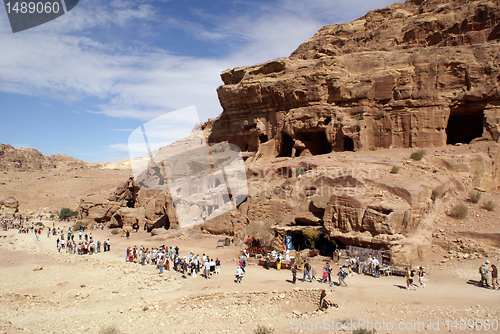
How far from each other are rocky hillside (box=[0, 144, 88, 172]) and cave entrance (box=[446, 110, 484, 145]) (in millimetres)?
77091

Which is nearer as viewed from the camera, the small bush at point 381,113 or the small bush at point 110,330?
the small bush at point 110,330

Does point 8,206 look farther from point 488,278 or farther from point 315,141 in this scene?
point 488,278

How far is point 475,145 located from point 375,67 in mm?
9328

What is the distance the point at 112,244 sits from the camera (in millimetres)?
22344

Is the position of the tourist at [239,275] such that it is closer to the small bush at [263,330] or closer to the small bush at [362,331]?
the small bush at [263,330]

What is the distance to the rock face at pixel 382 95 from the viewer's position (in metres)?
24.1

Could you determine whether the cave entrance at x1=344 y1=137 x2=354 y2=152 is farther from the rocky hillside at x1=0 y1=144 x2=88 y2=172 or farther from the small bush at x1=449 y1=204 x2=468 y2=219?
the rocky hillside at x1=0 y1=144 x2=88 y2=172

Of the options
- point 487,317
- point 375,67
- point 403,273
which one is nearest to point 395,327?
point 487,317

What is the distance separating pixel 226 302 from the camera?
1130cm

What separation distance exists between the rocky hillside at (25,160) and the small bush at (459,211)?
78.8 meters

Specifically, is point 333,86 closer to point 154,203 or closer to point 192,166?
point 192,166

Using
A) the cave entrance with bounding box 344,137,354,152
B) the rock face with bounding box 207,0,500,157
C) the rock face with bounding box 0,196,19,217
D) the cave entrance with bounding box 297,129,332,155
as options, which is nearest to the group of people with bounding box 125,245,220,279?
the rock face with bounding box 207,0,500,157

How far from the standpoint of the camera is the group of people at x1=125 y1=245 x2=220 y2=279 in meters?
14.2

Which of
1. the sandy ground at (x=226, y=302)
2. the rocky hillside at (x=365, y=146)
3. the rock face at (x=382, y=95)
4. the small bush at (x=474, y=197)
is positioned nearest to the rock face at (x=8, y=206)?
the rocky hillside at (x=365, y=146)
